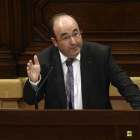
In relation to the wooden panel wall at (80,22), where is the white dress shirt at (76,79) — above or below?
below

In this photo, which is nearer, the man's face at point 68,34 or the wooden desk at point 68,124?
the wooden desk at point 68,124

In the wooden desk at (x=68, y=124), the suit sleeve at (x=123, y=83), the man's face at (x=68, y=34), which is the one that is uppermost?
the man's face at (x=68, y=34)

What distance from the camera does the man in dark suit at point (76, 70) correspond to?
2145 millimetres

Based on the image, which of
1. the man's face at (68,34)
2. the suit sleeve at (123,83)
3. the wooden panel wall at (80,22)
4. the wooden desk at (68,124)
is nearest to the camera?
the wooden desk at (68,124)

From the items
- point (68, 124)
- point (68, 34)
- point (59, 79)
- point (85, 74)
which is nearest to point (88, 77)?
point (85, 74)

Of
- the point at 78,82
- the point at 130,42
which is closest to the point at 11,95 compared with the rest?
the point at 78,82

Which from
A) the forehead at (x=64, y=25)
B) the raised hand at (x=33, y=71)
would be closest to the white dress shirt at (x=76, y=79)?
the forehead at (x=64, y=25)

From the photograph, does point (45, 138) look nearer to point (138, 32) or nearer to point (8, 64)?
point (8, 64)

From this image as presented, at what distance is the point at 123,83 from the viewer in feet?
6.86

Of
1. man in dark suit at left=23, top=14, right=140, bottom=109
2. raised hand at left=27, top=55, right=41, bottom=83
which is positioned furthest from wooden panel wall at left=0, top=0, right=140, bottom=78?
raised hand at left=27, top=55, right=41, bottom=83

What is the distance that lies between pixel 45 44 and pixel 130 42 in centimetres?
74

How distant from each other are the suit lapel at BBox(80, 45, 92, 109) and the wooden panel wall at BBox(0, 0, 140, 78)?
2.45 feet

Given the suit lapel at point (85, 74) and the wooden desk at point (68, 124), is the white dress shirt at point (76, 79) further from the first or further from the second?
the wooden desk at point (68, 124)

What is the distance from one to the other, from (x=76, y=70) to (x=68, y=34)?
0.25 m
